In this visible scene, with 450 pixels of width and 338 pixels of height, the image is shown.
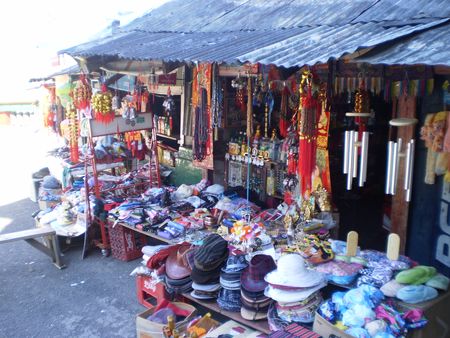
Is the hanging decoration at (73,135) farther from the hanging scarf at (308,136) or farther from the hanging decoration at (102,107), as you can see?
the hanging scarf at (308,136)

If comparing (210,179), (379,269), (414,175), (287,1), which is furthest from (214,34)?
(379,269)

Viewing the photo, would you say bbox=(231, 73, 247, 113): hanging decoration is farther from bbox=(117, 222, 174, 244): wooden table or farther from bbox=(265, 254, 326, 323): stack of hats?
bbox=(265, 254, 326, 323): stack of hats

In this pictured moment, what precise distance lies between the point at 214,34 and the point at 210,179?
266cm

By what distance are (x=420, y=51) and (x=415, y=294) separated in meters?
1.96

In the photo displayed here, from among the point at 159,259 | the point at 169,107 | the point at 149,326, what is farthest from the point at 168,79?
the point at 149,326

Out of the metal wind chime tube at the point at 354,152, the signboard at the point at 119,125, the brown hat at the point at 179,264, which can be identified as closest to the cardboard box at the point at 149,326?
the brown hat at the point at 179,264

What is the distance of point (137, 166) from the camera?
9.27m

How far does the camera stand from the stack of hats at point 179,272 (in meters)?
4.73

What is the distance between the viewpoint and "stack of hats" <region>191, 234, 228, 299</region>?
14.5ft

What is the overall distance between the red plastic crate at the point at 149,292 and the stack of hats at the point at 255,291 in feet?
4.00

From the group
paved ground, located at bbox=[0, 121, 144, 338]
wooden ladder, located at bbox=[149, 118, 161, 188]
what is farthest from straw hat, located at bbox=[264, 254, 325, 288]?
wooden ladder, located at bbox=[149, 118, 161, 188]

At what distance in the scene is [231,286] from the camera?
4320 mm

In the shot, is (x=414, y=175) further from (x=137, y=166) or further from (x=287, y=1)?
(x=137, y=166)

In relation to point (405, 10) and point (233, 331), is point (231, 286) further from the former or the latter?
point (405, 10)
